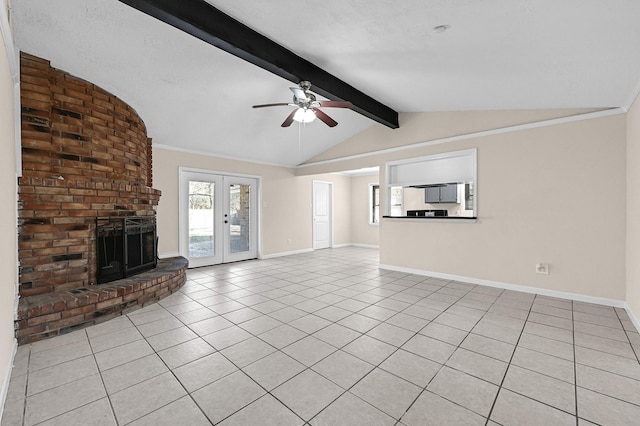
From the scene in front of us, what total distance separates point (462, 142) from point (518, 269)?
79.0 inches

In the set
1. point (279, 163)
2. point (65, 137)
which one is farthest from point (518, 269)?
point (65, 137)

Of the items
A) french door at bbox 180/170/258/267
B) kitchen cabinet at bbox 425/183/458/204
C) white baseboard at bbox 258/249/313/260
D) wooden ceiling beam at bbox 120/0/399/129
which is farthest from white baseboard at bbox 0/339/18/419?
kitchen cabinet at bbox 425/183/458/204

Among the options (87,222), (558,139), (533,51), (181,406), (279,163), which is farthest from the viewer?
(279,163)

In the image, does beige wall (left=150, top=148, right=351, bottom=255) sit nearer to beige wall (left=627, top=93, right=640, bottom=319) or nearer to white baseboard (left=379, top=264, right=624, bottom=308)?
white baseboard (left=379, top=264, right=624, bottom=308)

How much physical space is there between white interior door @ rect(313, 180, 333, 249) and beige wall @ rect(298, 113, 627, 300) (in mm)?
3755

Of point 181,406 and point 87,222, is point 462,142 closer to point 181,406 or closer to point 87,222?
point 181,406

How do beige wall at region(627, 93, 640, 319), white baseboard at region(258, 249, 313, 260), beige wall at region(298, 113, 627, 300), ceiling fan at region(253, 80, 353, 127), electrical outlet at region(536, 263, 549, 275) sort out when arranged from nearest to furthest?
beige wall at region(627, 93, 640, 319) → ceiling fan at region(253, 80, 353, 127) → beige wall at region(298, 113, 627, 300) → electrical outlet at region(536, 263, 549, 275) → white baseboard at region(258, 249, 313, 260)

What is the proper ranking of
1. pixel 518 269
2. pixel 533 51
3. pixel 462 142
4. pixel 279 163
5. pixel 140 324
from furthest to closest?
pixel 279 163, pixel 462 142, pixel 518 269, pixel 140 324, pixel 533 51

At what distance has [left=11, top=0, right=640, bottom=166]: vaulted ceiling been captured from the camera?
2002 mm

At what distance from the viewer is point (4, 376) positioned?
1736 millimetres

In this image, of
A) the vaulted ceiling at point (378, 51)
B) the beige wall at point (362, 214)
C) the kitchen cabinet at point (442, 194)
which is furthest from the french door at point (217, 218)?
the kitchen cabinet at point (442, 194)

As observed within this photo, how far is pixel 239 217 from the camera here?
20.7 ft

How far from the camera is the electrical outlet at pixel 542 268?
3.70m

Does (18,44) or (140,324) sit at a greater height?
(18,44)
